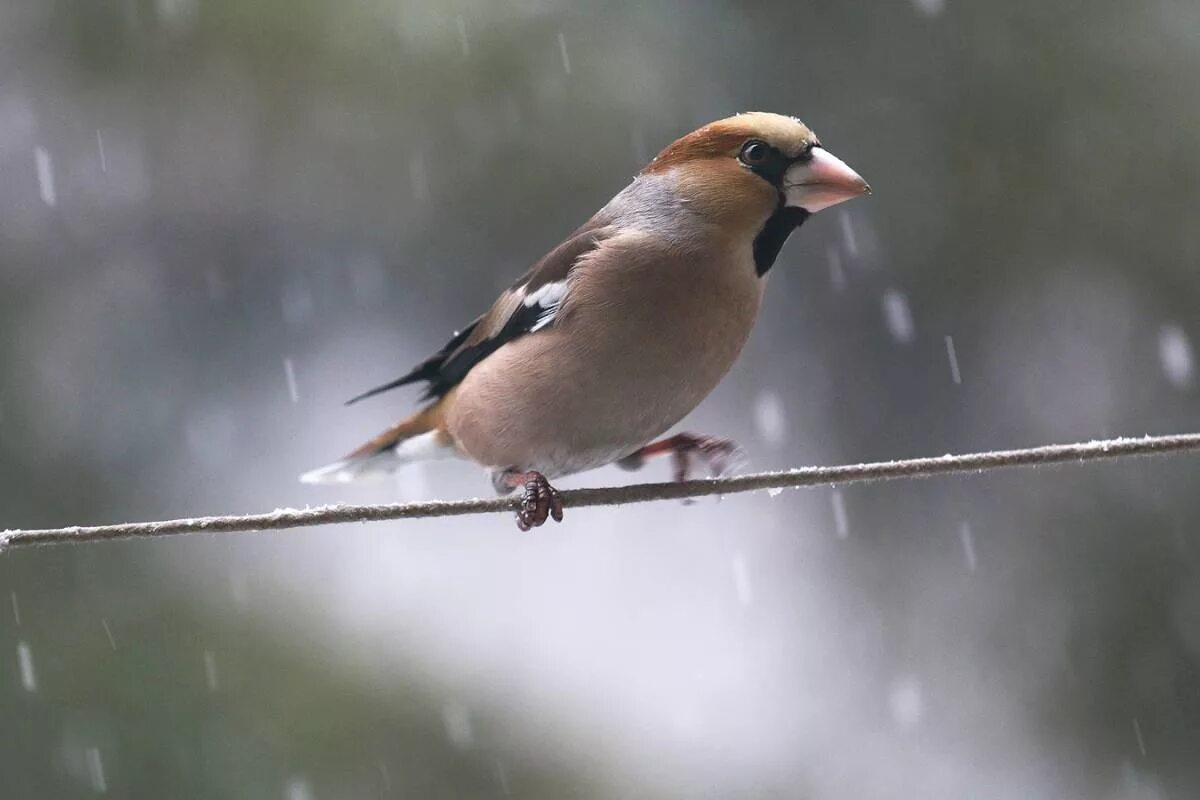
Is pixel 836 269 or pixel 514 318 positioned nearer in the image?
pixel 514 318

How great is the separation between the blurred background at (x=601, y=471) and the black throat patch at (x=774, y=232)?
1200 millimetres

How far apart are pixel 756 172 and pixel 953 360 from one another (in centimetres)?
131

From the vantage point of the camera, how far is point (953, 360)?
2.58 metres

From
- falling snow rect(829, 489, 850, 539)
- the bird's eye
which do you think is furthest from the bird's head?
falling snow rect(829, 489, 850, 539)

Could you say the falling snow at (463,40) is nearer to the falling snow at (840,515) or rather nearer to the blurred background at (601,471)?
the blurred background at (601,471)

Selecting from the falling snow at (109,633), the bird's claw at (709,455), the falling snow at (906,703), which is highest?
the bird's claw at (709,455)

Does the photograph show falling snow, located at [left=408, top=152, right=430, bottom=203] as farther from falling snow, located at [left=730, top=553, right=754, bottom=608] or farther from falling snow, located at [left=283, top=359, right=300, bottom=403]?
falling snow, located at [left=730, top=553, right=754, bottom=608]

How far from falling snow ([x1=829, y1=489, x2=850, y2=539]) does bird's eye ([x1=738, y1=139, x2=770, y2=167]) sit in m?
1.39

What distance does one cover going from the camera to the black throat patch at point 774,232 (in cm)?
142

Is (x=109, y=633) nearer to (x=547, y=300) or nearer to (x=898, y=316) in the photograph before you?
(x=547, y=300)

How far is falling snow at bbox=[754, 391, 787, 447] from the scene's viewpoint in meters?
2.61

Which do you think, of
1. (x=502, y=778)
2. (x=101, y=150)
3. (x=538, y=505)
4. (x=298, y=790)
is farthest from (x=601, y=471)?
(x=101, y=150)

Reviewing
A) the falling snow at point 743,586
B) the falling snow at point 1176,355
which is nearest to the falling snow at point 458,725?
the falling snow at point 743,586

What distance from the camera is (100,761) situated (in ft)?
7.58
